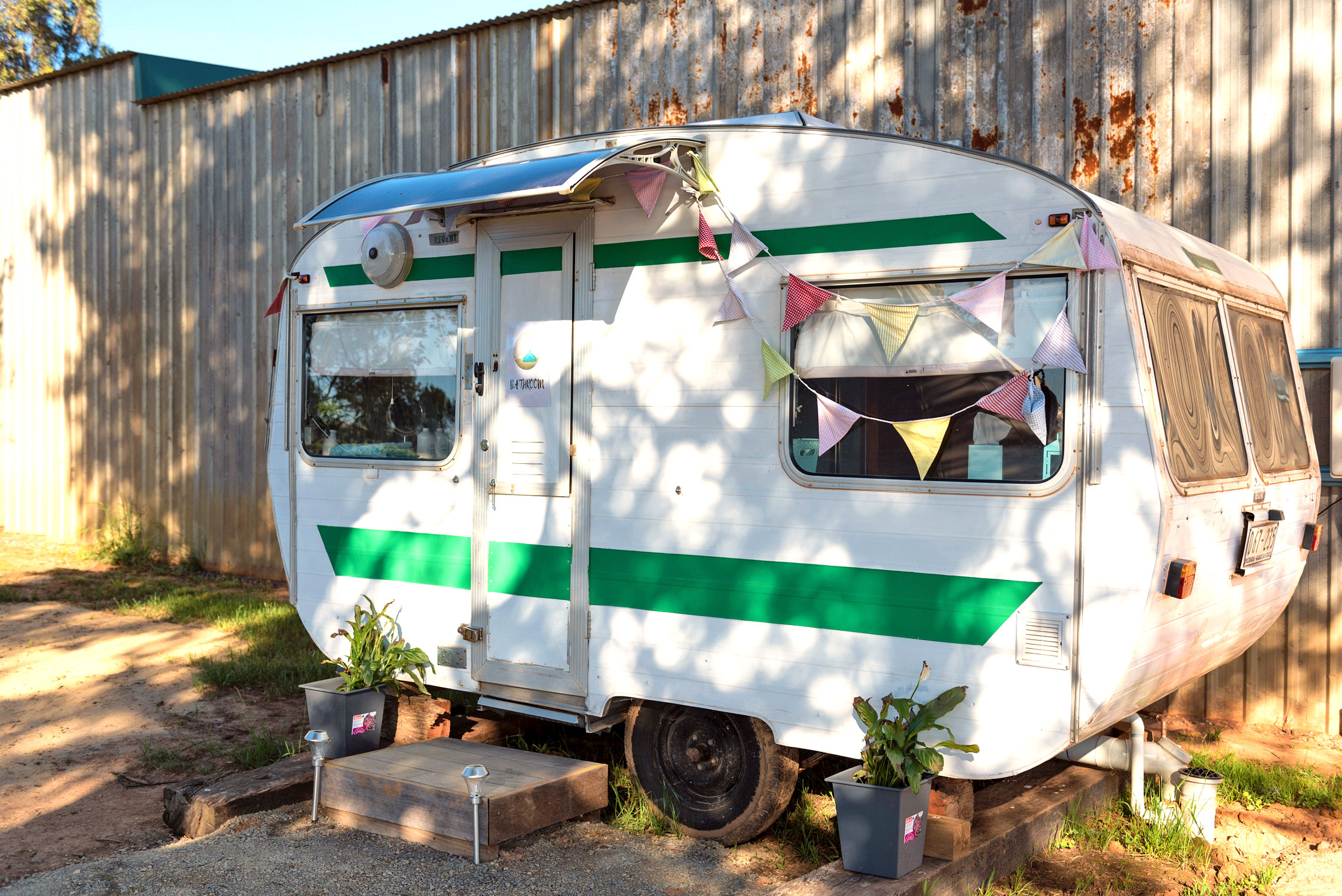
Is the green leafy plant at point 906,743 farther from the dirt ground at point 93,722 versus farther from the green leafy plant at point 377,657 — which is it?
the dirt ground at point 93,722

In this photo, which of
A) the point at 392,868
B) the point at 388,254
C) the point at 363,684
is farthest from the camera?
the point at 388,254

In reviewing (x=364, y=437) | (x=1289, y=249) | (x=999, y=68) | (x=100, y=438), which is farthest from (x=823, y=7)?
(x=100, y=438)

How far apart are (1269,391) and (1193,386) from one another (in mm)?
1123

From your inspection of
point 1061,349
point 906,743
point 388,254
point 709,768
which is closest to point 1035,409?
point 1061,349

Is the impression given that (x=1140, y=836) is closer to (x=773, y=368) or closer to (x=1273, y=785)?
(x=1273, y=785)

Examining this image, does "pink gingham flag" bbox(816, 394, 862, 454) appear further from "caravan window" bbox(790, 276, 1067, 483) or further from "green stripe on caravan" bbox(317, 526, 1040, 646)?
"green stripe on caravan" bbox(317, 526, 1040, 646)

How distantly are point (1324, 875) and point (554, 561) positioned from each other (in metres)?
3.40

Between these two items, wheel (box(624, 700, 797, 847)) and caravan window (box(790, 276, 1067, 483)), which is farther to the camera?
wheel (box(624, 700, 797, 847))

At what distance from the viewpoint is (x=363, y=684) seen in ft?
18.1

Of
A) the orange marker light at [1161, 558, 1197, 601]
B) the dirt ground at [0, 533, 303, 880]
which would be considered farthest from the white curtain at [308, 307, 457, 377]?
the orange marker light at [1161, 558, 1197, 601]

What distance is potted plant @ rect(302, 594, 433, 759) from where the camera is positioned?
538 centimetres

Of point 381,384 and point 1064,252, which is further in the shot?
point 381,384

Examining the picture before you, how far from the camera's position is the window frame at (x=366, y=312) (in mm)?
5461

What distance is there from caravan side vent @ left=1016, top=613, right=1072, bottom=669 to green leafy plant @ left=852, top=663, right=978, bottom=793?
0.25m
